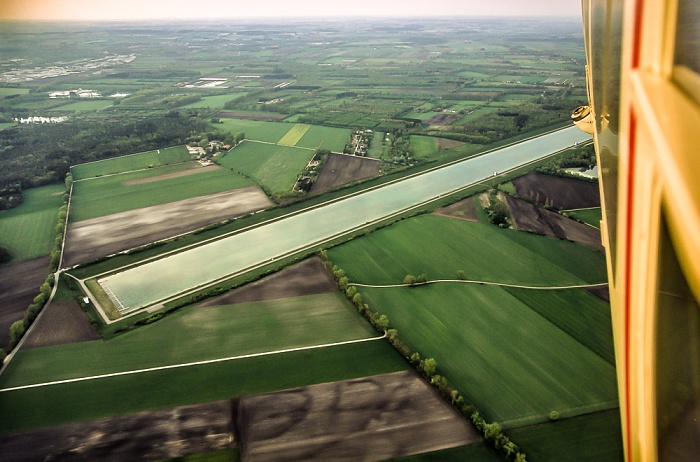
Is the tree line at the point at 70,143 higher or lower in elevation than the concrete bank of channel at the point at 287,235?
higher

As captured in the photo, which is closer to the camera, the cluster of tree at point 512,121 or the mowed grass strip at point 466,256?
the mowed grass strip at point 466,256

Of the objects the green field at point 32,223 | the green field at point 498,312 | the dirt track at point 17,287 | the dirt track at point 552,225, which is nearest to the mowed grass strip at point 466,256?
the green field at point 498,312

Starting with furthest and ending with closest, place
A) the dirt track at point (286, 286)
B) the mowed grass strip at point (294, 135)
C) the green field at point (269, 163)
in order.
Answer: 1. the mowed grass strip at point (294, 135)
2. the green field at point (269, 163)
3. the dirt track at point (286, 286)

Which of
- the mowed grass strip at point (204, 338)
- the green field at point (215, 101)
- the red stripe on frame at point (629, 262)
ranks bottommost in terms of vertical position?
the mowed grass strip at point (204, 338)

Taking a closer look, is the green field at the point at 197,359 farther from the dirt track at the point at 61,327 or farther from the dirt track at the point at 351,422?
the dirt track at the point at 351,422

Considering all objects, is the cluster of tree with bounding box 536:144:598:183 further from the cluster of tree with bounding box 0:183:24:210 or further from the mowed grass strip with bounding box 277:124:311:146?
the cluster of tree with bounding box 0:183:24:210
